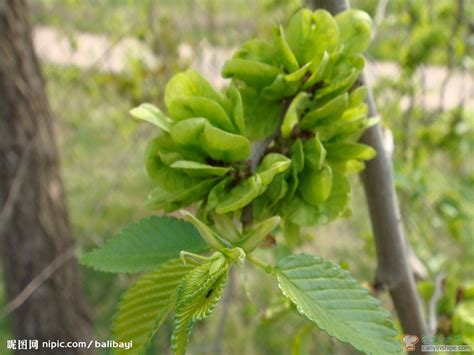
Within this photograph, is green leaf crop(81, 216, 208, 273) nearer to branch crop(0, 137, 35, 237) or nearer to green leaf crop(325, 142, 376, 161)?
green leaf crop(325, 142, 376, 161)

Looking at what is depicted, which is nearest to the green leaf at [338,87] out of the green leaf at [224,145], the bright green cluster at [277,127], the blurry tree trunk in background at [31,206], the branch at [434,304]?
the bright green cluster at [277,127]

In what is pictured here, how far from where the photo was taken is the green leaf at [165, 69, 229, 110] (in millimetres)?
522

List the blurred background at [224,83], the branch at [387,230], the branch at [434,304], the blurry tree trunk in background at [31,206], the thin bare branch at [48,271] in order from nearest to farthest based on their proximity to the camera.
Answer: the branch at [387,230] → the branch at [434,304] → the blurred background at [224,83] → the blurry tree trunk in background at [31,206] → the thin bare branch at [48,271]

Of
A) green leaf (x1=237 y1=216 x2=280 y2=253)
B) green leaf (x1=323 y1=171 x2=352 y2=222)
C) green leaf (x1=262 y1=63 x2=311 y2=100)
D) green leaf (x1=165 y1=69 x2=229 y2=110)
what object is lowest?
green leaf (x1=237 y1=216 x2=280 y2=253)

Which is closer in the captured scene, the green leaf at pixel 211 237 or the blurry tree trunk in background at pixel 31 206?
the green leaf at pixel 211 237

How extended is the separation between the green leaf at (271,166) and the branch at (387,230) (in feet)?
0.53

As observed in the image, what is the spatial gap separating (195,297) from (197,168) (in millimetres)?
129

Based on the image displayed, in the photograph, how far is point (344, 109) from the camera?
0.52 meters

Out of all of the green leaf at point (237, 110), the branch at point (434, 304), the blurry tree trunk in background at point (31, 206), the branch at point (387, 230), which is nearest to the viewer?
the green leaf at point (237, 110)

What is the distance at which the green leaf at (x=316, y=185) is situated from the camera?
509mm

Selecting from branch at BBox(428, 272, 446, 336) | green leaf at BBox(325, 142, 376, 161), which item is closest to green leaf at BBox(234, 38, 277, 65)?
green leaf at BBox(325, 142, 376, 161)

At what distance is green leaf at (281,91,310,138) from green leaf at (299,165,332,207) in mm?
45

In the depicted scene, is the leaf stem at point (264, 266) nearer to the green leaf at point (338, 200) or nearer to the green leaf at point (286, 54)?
the green leaf at point (338, 200)

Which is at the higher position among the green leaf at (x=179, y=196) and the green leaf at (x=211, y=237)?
the green leaf at (x=179, y=196)
